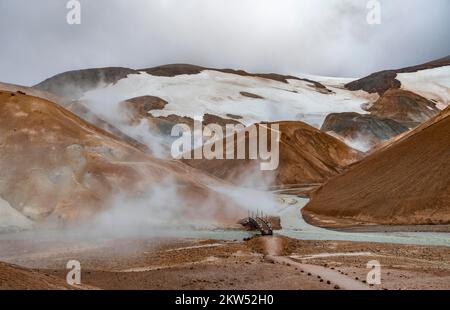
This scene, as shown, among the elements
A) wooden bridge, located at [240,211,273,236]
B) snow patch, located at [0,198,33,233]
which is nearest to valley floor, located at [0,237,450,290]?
wooden bridge, located at [240,211,273,236]

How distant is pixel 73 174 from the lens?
5844 cm

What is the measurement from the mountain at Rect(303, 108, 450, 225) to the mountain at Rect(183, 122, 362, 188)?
46.4m

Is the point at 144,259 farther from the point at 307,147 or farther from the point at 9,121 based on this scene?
the point at 307,147

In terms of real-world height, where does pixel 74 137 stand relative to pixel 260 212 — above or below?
above

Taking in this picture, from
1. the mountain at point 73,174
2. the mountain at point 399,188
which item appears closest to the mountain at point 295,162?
the mountain at point 399,188

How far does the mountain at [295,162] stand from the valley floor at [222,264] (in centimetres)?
7091

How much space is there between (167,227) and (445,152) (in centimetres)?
2820

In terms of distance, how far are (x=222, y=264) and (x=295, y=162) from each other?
93.4m

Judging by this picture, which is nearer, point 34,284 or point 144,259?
point 34,284

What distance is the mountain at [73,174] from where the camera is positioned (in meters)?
54.8

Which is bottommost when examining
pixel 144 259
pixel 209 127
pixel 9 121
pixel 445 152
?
pixel 144 259

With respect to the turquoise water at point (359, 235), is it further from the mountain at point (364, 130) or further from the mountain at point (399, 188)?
the mountain at point (364, 130)
